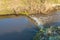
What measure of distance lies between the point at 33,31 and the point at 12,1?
7695 millimetres

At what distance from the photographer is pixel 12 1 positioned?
1989 cm

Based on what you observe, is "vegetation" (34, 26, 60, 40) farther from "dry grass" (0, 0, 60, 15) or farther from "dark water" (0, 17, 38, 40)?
"dry grass" (0, 0, 60, 15)

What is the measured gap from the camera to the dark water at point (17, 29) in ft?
40.7

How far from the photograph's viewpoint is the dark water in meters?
12.4

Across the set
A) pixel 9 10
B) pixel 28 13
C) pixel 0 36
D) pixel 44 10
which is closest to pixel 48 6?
pixel 44 10

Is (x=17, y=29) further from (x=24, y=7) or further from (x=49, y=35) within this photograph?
(x=24, y=7)

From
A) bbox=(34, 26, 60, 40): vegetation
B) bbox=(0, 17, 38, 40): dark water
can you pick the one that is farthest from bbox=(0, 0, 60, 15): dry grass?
Result: bbox=(34, 26, 60, 40): vegetation

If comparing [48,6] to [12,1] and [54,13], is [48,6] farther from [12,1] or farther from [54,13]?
[12,1]

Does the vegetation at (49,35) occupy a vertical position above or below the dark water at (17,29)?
above

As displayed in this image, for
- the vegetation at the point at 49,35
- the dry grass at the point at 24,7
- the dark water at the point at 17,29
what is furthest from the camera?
the dry grass at the point at 24,7

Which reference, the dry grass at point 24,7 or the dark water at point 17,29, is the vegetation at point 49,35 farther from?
the dry grass at point 24,7

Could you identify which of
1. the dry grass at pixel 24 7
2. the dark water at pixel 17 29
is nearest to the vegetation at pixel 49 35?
the dark water at pixel 17 29

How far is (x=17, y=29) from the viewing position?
45.0 feet

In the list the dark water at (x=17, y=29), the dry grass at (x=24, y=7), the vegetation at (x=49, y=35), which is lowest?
the dark water at (x=17, y=29)
